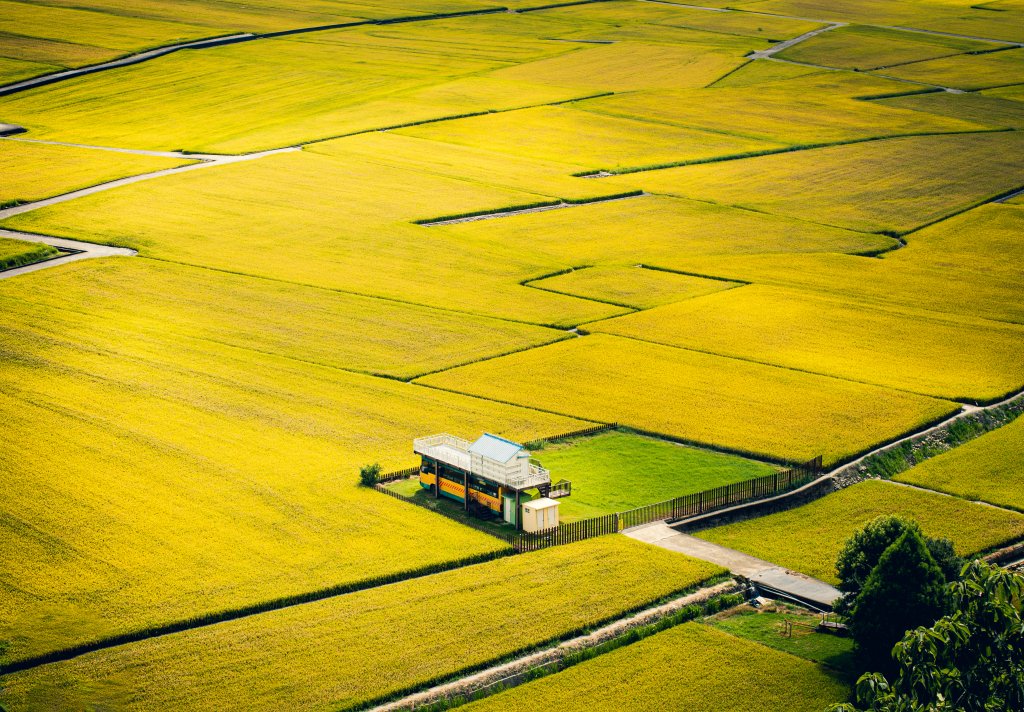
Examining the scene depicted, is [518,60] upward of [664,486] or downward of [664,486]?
upward

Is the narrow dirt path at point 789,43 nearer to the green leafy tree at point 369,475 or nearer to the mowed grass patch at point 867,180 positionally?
the mowed grass patch at point 867,180

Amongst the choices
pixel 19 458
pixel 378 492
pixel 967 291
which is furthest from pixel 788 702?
pixel 967 291

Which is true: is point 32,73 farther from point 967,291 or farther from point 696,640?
point 696,640

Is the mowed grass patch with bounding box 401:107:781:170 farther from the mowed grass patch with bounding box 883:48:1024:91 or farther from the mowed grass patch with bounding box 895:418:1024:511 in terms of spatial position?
the mowed grass patch with bounding box 895:418:1024:511

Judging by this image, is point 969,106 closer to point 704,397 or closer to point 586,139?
point 586,139

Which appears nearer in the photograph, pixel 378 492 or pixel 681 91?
pixel 378 492

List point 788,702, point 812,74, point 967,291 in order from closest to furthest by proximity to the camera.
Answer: point 788,702 < point 967,291 < point 812,74
